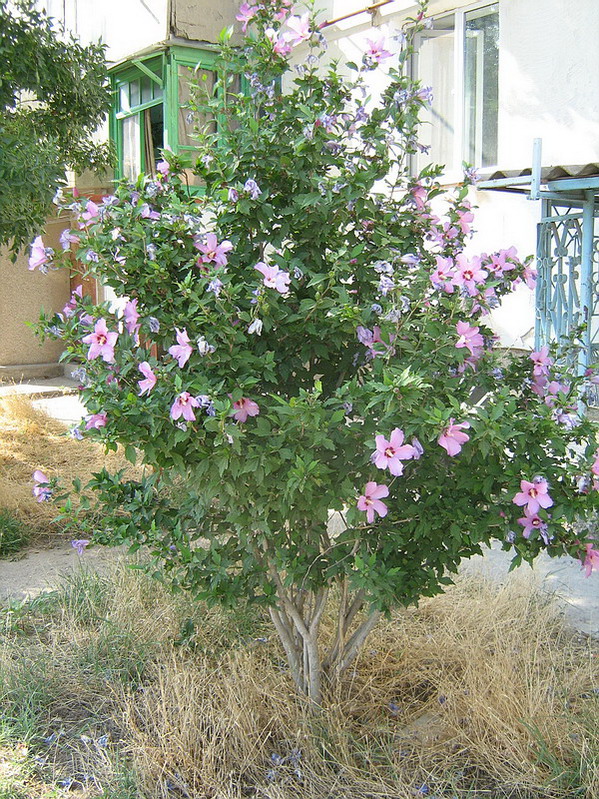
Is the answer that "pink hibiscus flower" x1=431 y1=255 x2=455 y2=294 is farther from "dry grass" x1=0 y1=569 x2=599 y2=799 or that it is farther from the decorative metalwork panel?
the decorative metalwork panel

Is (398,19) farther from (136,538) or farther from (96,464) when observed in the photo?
(136,538)

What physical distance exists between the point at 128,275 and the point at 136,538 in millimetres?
876

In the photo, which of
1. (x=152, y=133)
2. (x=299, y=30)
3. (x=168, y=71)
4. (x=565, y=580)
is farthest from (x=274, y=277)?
(x=152, y=133)

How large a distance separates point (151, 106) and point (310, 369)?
29.7 ft

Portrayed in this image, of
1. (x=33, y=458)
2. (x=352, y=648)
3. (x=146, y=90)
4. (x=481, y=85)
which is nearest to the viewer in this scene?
(x=352, y=648)

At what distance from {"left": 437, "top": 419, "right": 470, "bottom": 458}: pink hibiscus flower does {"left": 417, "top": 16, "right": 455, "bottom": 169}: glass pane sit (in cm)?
667

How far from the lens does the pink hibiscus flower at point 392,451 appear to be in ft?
6.98

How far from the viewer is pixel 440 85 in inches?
335

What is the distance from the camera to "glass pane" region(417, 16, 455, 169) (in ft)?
27.5

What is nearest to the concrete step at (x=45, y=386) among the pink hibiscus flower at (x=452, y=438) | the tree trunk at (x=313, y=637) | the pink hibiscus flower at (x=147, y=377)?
the tree trunk at (x=313, y=637)

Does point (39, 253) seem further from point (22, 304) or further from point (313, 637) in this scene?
point (22, 304)

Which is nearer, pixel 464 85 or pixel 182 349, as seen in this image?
pixel 182 349

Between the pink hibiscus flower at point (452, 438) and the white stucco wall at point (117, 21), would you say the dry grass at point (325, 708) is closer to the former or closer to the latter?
the pink hibiscus flower at point (452, 438)

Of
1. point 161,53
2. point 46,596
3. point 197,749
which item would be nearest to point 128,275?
point 197,749
